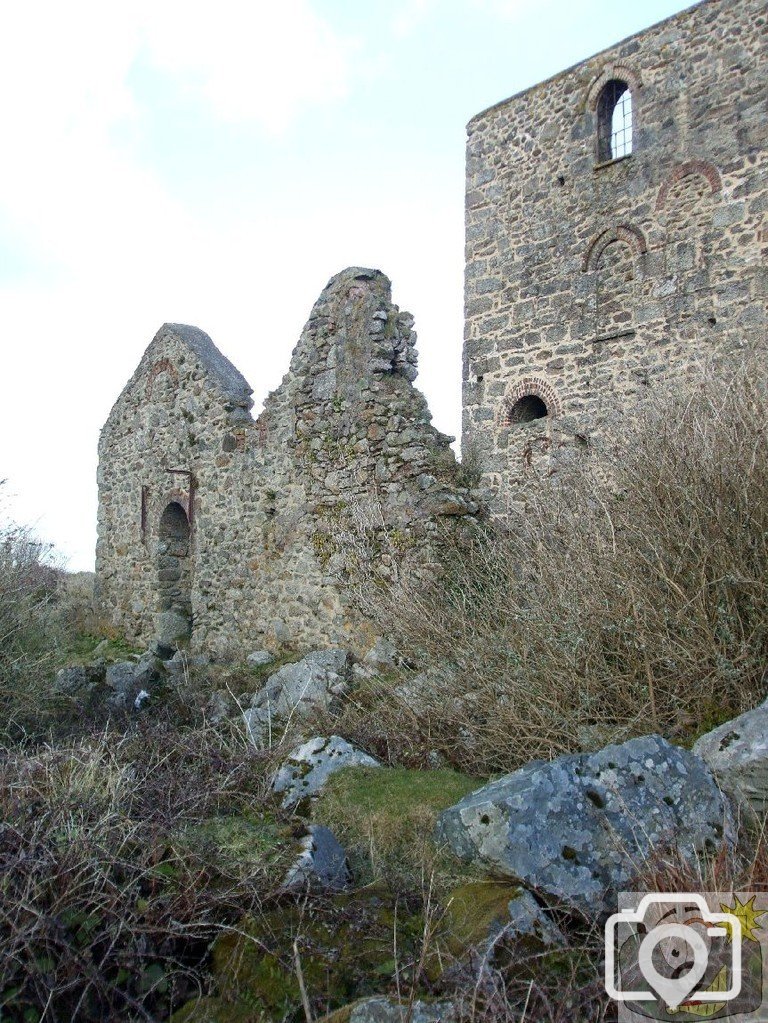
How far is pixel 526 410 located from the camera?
12.5 metres

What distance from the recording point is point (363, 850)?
4148 millimetres

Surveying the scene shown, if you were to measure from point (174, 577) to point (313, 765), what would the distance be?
23.1 ft

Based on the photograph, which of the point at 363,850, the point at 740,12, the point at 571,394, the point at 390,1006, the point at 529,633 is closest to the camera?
the point at 390,1006

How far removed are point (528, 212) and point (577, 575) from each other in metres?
8.92

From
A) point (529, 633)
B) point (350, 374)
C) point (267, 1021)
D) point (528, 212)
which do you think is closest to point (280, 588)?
point (350, 374)

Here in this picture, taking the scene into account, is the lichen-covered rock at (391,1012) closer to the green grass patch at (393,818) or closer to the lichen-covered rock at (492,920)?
the lichen-covered rock at (492,920)

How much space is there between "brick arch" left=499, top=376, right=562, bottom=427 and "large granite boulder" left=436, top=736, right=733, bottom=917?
28.7 ft

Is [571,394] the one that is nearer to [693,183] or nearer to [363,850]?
[693,183]

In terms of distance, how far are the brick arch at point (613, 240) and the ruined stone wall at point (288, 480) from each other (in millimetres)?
4755

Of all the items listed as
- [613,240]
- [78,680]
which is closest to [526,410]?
[613,240]

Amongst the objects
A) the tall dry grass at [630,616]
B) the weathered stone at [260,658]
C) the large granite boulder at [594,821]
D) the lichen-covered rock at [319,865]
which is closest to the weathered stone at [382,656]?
the tall dry grass at [630,616]

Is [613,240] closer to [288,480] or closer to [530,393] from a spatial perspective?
[530,393]

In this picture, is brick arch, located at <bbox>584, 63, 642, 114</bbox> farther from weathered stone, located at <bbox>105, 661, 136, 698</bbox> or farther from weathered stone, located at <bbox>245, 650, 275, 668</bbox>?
weathered stone, located at <bbox>105, 661, 136, 698</bbox>

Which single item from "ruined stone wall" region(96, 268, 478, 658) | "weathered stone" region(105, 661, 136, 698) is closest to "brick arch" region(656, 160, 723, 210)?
"ruined stone wall" region(96, 268, 478, 658)
